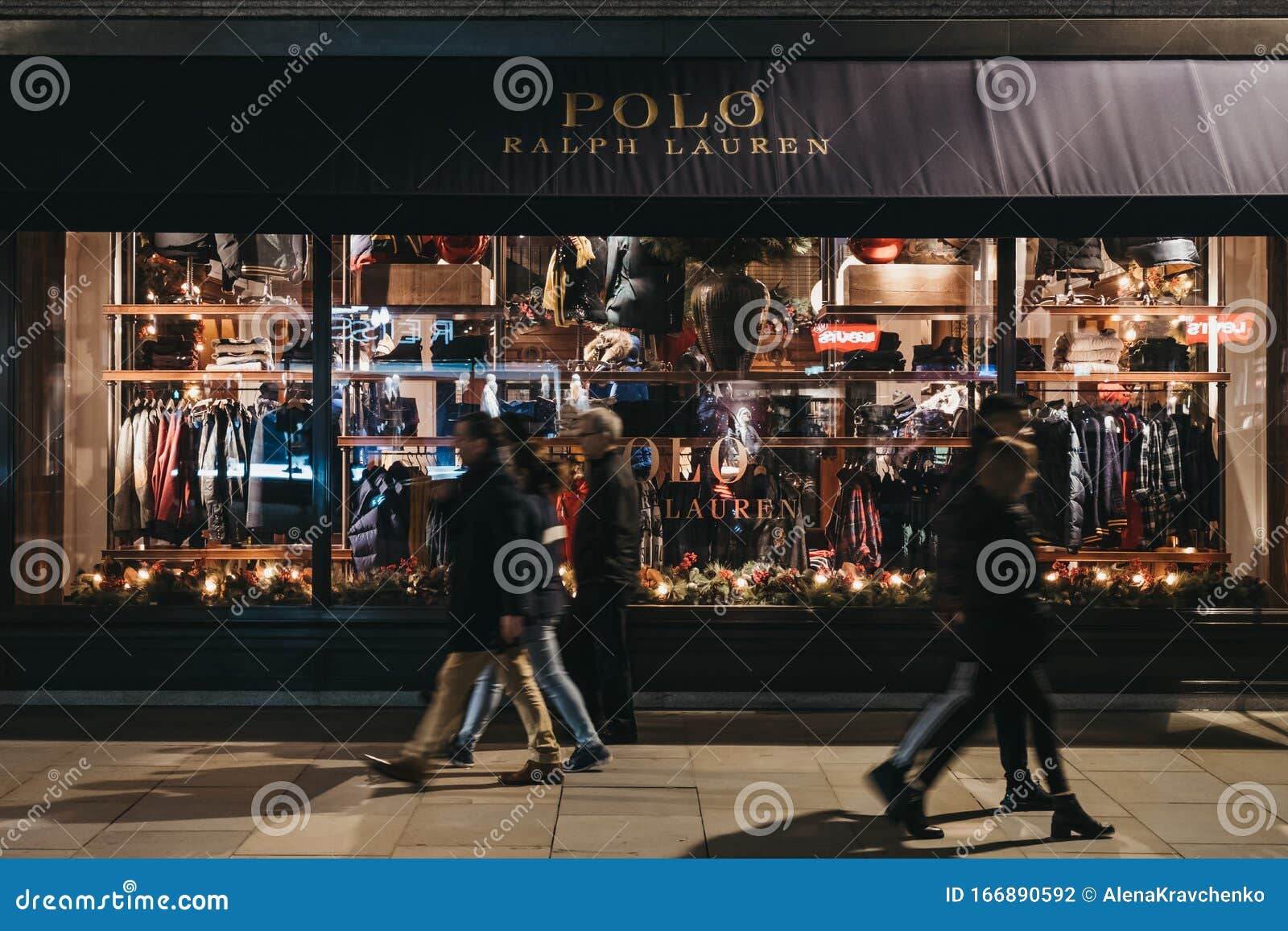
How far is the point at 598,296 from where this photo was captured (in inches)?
364

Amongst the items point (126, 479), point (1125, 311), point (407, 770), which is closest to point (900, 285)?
point (1125, 311)

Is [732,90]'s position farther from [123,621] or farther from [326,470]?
[123,621]

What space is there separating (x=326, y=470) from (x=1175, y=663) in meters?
6.42

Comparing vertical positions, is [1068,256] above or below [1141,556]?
above

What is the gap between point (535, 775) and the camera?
612 centimetres

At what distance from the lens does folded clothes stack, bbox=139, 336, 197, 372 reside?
900cm

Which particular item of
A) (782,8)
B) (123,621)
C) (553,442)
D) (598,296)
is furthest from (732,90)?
(123,621)

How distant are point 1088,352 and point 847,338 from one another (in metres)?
2.06

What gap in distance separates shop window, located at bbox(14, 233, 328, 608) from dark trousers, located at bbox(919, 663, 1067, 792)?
5.00 m

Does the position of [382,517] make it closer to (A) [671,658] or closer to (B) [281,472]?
(B) [281,472]

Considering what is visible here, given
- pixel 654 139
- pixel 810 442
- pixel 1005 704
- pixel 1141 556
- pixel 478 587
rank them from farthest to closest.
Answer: pixel 810 442 → pixel 1141 556 → pixel 654 139 → pixel 478 587 → pixel 1005 704

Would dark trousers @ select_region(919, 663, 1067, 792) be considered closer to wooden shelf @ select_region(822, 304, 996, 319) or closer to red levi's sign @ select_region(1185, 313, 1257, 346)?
wooden shelf @ select_region(822, 304, 996, 319)

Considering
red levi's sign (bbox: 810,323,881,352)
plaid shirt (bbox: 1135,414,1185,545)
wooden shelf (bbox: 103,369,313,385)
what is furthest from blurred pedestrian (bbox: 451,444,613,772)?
plaid shirt (bbox: 1135,414,1185,545)

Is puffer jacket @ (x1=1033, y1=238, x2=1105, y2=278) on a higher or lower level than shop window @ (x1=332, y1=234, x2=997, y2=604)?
higher
